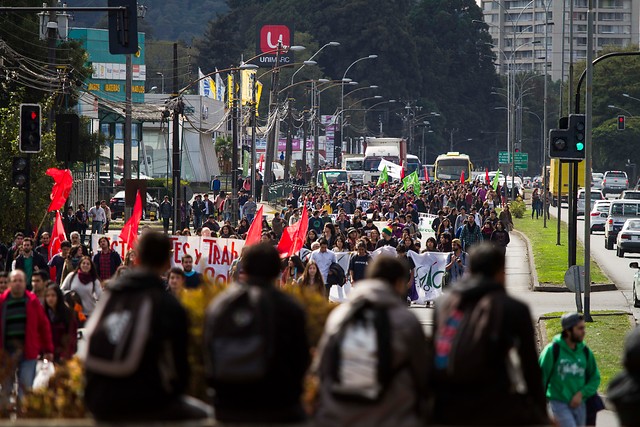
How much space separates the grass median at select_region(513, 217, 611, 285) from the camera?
3219 cm

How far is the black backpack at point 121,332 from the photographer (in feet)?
20.5

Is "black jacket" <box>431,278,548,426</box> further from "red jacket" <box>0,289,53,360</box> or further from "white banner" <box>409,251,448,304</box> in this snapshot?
"white banner" <box>409,251,448,304</box>

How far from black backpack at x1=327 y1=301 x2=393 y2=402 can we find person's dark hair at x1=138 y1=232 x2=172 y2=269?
0.89 meters

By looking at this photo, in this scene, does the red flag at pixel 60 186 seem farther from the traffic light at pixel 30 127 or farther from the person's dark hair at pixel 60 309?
the person's dark hair at pixel 60 309

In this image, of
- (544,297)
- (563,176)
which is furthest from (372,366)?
(563,176)

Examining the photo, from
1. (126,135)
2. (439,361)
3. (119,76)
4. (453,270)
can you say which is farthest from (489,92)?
(439,361)

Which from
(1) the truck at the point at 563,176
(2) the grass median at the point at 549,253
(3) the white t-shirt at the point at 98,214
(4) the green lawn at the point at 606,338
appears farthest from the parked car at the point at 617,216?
(4) the green lawn at the point at 606,338

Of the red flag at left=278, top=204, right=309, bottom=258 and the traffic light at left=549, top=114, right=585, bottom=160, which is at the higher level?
the traffic light at left=549, top=114, right=585, bottom=160

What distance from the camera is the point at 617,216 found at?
45.8 meters

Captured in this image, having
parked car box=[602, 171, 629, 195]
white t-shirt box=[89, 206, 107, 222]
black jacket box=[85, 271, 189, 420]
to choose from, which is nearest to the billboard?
parked car box=[602, 171, 629, 195]

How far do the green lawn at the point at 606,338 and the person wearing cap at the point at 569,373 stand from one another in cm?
562

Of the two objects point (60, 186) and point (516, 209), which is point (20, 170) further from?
point (516, 209)

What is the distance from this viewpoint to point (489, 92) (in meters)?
155

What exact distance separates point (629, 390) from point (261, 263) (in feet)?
5.60
